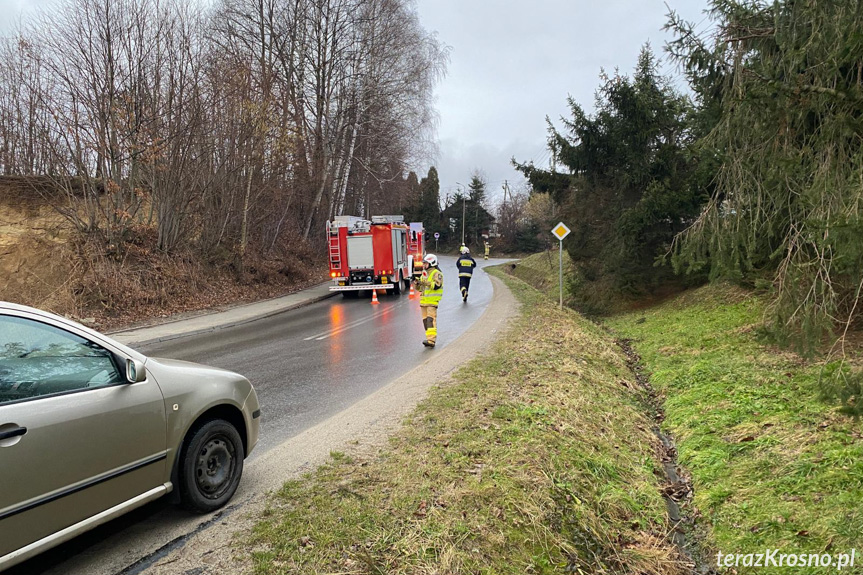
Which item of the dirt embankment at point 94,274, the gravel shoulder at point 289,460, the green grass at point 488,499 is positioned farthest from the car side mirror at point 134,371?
the dirt embankment at point 94,274

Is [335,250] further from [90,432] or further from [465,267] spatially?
[90,432]

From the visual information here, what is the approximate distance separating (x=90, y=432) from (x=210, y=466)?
1.06 m

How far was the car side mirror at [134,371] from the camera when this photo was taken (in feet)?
10.5

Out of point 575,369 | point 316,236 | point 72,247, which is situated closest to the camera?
point 575,369

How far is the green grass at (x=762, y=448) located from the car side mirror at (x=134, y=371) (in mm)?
4491

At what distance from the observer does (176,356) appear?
1051cm

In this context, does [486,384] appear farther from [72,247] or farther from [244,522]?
[72,247]

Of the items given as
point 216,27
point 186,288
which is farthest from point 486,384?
point 216,27

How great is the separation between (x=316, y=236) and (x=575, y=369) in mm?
27586

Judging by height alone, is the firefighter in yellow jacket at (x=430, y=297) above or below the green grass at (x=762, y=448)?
above

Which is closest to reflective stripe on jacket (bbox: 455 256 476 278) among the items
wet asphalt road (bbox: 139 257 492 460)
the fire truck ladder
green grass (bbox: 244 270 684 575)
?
wet asphalt road (bbox: 139 257 492 460)

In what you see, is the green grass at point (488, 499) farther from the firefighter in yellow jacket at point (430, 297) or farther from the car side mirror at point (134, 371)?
the firefighter in yellow jacket at point (430, 297)

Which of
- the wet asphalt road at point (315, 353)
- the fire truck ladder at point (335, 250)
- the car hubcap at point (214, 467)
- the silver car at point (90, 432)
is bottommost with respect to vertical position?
the wet asphalt road at point (315, 353)

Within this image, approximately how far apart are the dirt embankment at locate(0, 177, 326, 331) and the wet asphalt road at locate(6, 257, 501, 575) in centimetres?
340
